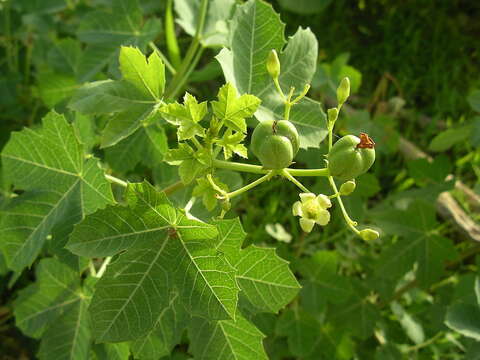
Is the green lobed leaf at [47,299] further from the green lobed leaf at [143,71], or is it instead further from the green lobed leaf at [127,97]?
the green lobed leaf at [143,71]

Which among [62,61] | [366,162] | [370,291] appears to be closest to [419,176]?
[370,291]

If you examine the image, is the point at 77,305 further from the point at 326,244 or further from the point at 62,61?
the point at 326,244

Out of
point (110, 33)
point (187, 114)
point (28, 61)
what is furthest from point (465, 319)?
point (28, 61)

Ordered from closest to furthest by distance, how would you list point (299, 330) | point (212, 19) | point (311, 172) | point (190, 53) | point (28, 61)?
1. point (311, 172)
2. point (190, 53)
3. point (212, 19)
4. point (299, 330)
5. point (28, 61)

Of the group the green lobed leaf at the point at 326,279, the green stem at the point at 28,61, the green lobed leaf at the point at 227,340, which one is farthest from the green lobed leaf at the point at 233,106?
the green stem at the point at 28,61

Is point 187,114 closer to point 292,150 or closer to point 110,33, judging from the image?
point 292,150

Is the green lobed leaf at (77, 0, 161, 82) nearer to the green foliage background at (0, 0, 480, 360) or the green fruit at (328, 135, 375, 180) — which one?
the green foliage background at (0, 0, 480, 360)
